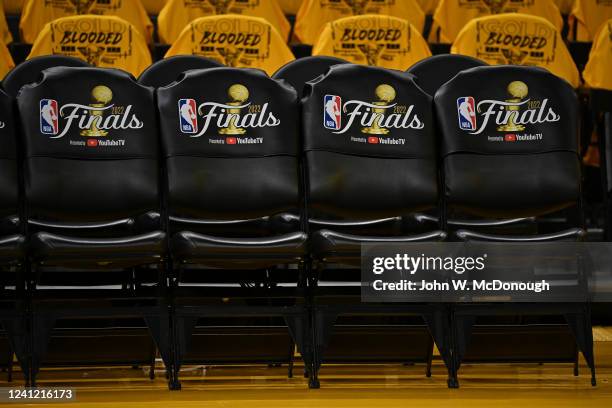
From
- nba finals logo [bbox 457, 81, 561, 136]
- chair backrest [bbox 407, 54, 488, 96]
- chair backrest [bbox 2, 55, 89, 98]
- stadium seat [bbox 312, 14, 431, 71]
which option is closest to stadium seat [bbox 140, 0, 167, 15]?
stadium seat [bbox 312, 14, 431, 71]

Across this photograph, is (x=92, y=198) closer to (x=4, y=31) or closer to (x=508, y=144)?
(x=508, y=144)

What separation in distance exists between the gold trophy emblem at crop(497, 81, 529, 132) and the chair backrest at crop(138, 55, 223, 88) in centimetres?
109

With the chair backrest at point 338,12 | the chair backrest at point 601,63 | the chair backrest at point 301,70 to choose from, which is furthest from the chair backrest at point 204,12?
the chair backrest at point 601,63

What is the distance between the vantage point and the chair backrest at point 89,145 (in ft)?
8.08

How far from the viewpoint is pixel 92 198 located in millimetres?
2506

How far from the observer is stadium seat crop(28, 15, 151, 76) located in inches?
166

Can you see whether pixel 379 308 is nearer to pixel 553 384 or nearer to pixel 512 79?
pixel 553 384

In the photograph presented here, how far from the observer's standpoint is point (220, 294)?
2.44 meters

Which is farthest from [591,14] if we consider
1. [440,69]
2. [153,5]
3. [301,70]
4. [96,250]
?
[96,250]

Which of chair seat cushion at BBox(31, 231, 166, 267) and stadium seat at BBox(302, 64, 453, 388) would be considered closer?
chair seat cushion at BBox(31, 231, 166, 267)

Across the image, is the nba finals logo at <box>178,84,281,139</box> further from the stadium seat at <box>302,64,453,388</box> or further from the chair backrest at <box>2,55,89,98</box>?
the chair backrest at <box>2,55,89,98</box>

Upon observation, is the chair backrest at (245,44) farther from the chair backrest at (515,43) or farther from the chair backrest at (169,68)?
the chair backrest at (169,68)

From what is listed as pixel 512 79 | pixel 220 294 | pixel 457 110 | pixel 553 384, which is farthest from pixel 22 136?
pixel 553 384

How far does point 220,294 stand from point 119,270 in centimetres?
32
